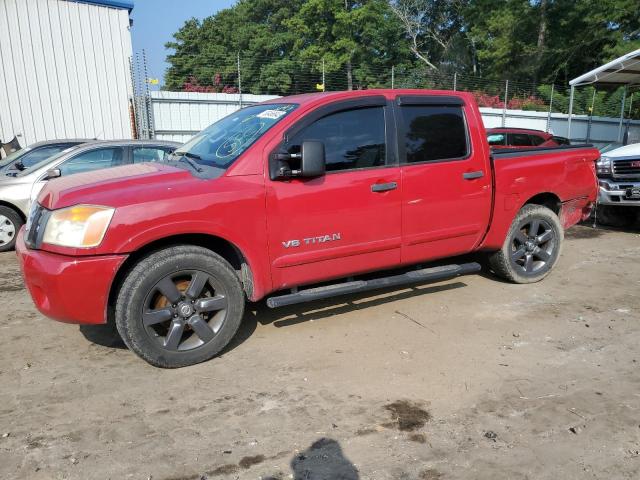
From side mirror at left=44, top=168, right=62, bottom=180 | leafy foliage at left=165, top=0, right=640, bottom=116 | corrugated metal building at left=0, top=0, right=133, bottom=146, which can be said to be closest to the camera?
side mirror at left=44, top=168, right=62, bottom=180

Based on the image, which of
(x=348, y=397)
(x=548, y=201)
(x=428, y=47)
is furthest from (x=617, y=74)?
(x=428, y=47)

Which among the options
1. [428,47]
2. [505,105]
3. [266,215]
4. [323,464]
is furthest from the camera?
[428,47]

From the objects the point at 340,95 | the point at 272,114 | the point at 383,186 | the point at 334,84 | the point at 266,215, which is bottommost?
the point at 266,215

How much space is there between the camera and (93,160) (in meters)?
7.09

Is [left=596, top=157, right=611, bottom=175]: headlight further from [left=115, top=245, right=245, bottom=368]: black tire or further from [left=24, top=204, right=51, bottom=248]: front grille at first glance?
[left=24, top=204, right=51, bottom=248]: front grille

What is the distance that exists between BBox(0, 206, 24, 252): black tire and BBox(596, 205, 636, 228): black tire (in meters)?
9.31

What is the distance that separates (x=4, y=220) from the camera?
7137mm

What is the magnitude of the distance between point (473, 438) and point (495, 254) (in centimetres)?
281

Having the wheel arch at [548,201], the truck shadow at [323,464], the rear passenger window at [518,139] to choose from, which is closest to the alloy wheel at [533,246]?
the wheel arch at [548,201]

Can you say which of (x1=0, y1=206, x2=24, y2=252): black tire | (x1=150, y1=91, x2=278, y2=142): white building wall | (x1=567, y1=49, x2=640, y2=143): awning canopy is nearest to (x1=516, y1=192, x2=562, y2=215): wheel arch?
(x1=0, y1=206, x2=24, y2=252): black tire

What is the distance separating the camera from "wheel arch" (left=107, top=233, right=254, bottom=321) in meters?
3.48

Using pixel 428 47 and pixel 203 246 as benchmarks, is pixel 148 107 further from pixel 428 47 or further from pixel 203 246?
pixel 428 47

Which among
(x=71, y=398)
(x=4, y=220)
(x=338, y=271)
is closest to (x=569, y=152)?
(x=338, y=271)

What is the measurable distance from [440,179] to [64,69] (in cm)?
1321
